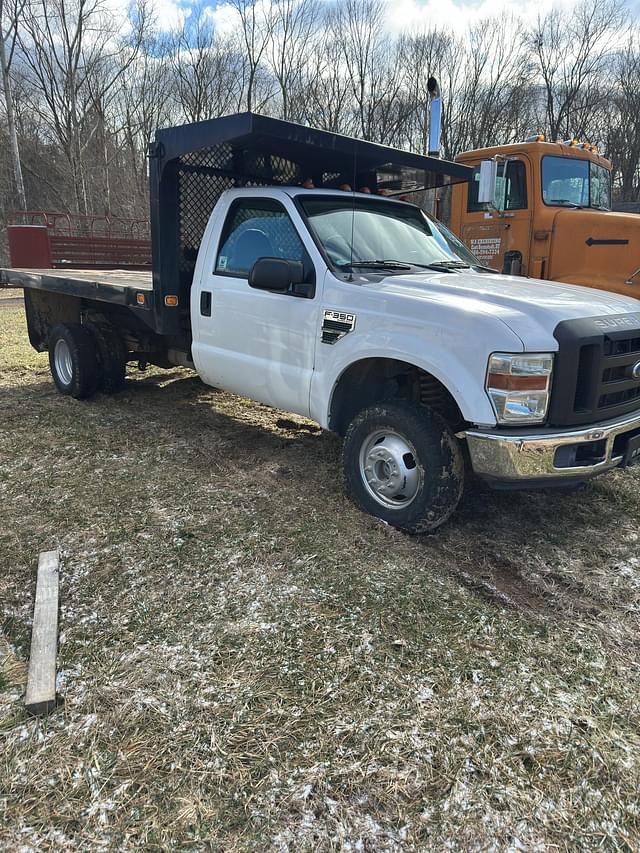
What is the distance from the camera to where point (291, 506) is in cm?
401

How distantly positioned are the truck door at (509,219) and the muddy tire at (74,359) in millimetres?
4620

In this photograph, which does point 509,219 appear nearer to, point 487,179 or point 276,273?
point 487,179

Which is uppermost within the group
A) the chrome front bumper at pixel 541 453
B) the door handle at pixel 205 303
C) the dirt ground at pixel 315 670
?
the door handle at pixel 205 303

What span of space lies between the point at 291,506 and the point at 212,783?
2.13 m

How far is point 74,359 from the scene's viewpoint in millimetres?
6145

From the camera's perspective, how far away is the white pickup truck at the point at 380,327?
3.15 m

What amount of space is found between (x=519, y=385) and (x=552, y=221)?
4.73 meters

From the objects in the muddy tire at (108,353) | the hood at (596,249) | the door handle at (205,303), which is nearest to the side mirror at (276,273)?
the door handle at (205,303)

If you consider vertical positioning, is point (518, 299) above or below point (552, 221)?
below

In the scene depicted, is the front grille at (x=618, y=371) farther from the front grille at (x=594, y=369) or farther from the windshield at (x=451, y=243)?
the windshield at (x=451, y=243)

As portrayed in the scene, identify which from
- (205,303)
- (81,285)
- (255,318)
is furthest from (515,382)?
(81,285)

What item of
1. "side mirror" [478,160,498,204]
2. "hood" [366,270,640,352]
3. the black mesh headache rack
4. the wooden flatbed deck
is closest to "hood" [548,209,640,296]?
"side mirror" [478,160,498,204]

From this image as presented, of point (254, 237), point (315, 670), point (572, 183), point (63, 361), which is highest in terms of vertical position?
point (572, 183)

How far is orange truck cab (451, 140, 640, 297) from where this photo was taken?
261 inches
